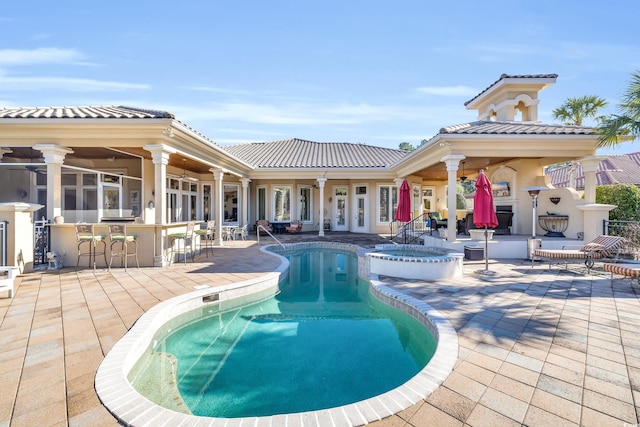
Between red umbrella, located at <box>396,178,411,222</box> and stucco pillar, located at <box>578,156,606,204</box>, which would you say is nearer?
stucco pillar, located at <box>578,156,606,204</box>

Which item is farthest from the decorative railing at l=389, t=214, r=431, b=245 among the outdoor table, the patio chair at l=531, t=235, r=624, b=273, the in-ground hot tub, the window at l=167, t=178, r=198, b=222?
the window at l=167, t=178, r=198, b=222

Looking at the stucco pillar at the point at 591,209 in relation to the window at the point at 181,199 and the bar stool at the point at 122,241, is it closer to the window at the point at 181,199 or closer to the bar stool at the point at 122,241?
the bar stool at the point at 122,241

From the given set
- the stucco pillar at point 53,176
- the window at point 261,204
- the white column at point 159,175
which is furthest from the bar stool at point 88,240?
the window at point 261,204

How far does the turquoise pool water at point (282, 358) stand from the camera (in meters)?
2.94

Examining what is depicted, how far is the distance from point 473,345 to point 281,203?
589 inches

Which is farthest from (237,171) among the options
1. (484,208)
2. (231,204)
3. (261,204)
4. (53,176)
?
(484,208)

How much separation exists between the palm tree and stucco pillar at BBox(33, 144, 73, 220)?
1522cm

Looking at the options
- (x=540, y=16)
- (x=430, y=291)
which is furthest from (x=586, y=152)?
(x=430, y=291)

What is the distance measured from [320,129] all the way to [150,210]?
17915 millimetres

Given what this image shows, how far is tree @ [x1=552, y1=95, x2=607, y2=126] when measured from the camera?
Answer: 56.3 ft

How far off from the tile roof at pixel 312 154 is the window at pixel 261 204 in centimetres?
181

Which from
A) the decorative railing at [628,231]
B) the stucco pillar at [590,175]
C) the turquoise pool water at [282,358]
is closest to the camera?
the turquoise pool water at [282,358]

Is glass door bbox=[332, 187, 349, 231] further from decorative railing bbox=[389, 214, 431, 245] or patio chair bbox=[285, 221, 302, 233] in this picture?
decorative railing bbox=[389, 214, 431, 245]

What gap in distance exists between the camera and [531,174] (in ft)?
38.2
